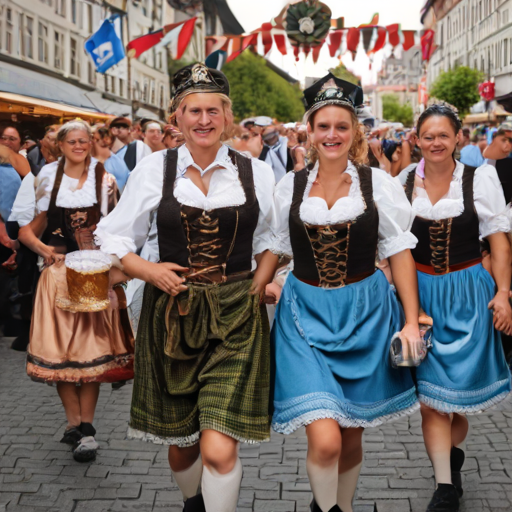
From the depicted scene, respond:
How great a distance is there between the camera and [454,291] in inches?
150

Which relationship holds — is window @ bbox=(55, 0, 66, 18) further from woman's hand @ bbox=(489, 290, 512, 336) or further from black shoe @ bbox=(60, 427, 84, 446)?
woman's hand @ bbox=(489, 290, 512, 336)

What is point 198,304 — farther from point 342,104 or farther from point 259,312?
point 342,104

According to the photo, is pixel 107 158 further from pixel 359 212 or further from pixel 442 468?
pixel 442 468

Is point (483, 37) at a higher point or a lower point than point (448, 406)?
higher

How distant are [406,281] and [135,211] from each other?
1.17m

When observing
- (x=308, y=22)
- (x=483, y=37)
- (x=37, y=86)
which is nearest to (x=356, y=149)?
(x=308, y=22)

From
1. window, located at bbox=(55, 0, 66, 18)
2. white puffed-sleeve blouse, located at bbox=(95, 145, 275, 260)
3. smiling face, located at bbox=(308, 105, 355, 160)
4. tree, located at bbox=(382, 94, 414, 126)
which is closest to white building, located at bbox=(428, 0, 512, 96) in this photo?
window, located at bbox=(55, 0, 66, 18)

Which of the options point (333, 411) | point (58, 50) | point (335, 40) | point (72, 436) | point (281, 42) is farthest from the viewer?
point (58, 50)

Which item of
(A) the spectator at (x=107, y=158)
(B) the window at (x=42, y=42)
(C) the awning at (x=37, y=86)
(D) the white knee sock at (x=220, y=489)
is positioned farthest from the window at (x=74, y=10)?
(D) the white knee sock at (x=220, y=489)

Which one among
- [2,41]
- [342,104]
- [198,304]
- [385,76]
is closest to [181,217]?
[198,304]

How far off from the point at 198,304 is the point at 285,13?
497 inches

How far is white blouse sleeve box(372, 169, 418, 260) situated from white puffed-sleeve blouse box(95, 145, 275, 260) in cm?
46

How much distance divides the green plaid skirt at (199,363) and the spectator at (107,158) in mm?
5034

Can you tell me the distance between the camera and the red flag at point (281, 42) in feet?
51.7
